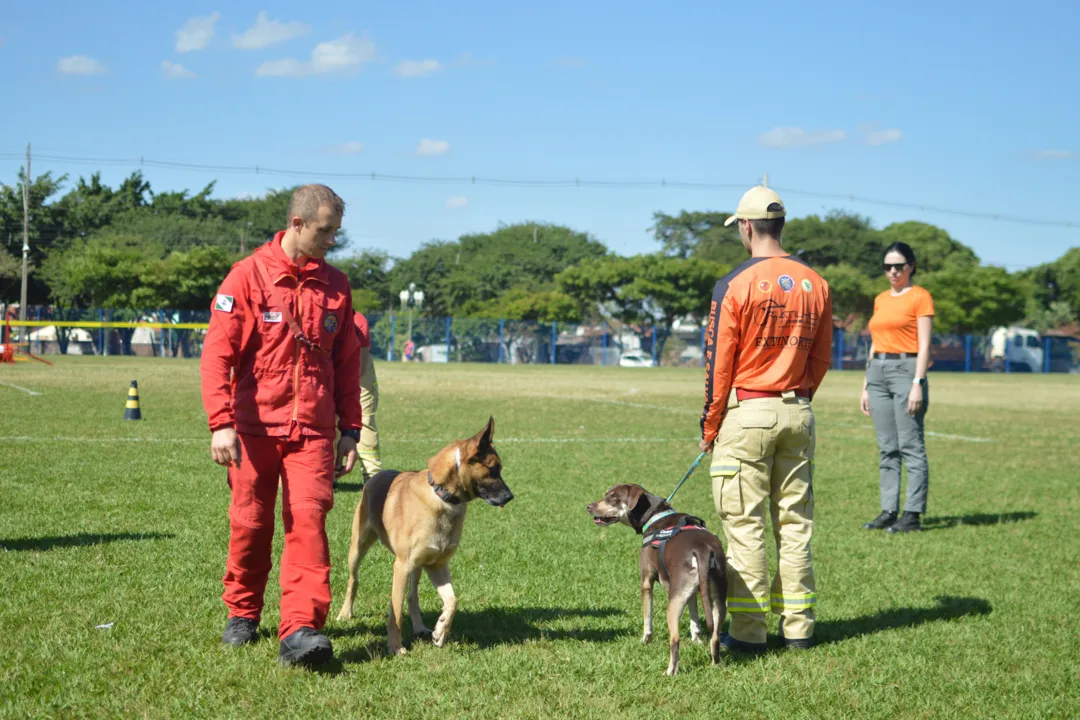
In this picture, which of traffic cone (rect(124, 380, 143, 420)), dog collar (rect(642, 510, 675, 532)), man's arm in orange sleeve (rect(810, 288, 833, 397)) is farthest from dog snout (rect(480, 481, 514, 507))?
traffic cone (rect(124, 380, 143, 420))

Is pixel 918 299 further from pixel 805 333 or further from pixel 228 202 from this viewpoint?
pixel 228 202

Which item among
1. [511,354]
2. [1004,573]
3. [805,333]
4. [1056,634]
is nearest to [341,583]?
[805,333]

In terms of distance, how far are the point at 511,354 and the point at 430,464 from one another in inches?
2096

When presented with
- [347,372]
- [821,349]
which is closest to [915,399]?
[821,349]

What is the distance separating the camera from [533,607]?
19.1 feet

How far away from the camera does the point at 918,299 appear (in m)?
8.32

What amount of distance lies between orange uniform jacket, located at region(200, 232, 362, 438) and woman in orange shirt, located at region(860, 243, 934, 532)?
531 cm

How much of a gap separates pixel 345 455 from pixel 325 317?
69 cm

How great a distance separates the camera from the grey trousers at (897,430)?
8.50 metres

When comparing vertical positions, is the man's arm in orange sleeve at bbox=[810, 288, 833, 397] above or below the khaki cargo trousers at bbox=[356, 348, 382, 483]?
above

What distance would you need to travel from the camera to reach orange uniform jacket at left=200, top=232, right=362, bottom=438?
14.1ft

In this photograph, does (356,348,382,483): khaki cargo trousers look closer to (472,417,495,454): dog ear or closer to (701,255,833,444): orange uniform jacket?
(472,417,495,454): dog ear

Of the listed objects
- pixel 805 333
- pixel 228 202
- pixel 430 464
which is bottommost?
pixel 430 464

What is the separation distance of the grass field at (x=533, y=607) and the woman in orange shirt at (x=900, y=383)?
Result: 1.52 feet
